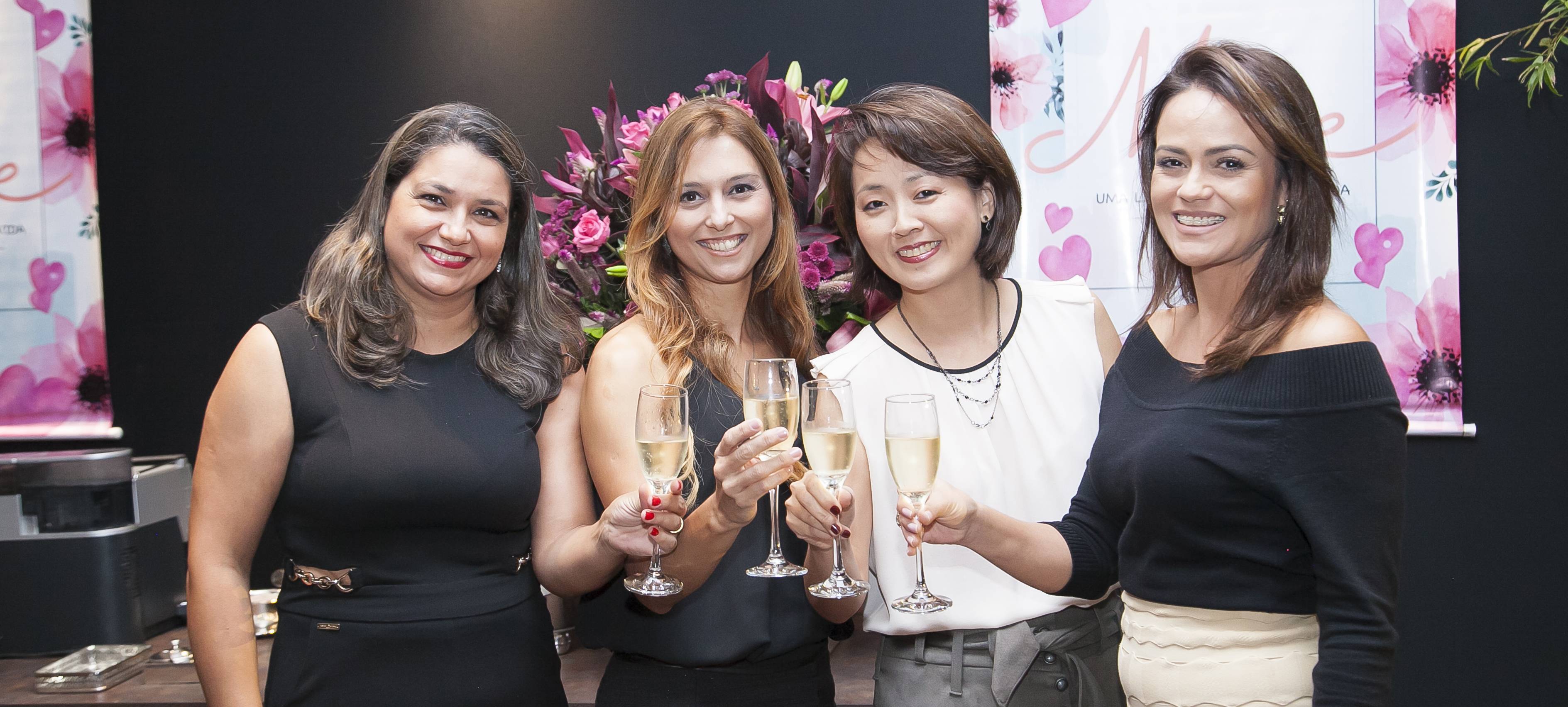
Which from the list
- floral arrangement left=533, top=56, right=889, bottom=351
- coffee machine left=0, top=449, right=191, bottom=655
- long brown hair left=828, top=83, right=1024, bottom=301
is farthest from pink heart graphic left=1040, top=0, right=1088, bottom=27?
coffee machine left=0, top=449, right=191, bottom=655

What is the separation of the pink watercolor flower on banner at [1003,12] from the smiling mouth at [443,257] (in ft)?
7.13

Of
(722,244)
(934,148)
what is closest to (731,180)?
(722,244)

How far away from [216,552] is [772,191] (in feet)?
3.97

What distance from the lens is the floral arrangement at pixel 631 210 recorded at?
7.36ft

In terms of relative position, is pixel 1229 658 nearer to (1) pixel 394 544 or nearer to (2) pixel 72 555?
(1) pixel 394 544

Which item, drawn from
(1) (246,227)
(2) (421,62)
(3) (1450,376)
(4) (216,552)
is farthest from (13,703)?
(3) (1450,376)

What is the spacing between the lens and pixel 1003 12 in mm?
3340

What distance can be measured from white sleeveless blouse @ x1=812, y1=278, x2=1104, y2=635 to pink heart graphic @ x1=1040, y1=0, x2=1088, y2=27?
1.77 m

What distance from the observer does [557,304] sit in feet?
7.00

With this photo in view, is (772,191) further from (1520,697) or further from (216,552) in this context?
(1520,697)

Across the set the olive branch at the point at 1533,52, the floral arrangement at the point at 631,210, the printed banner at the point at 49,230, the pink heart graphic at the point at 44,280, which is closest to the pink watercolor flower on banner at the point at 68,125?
the printed banner at the point at 49,230

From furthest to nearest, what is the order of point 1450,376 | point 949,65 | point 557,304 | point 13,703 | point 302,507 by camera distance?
1. point 949,65
2. point 1450,376
3. point 13,703
4. point 557,304
5. point 302,507

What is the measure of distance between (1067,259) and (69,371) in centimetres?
357

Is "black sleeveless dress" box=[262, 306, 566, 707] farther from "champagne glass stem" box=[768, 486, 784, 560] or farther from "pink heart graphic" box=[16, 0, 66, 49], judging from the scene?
"pink heart graphic" box=[16, 0, 66, 49]
